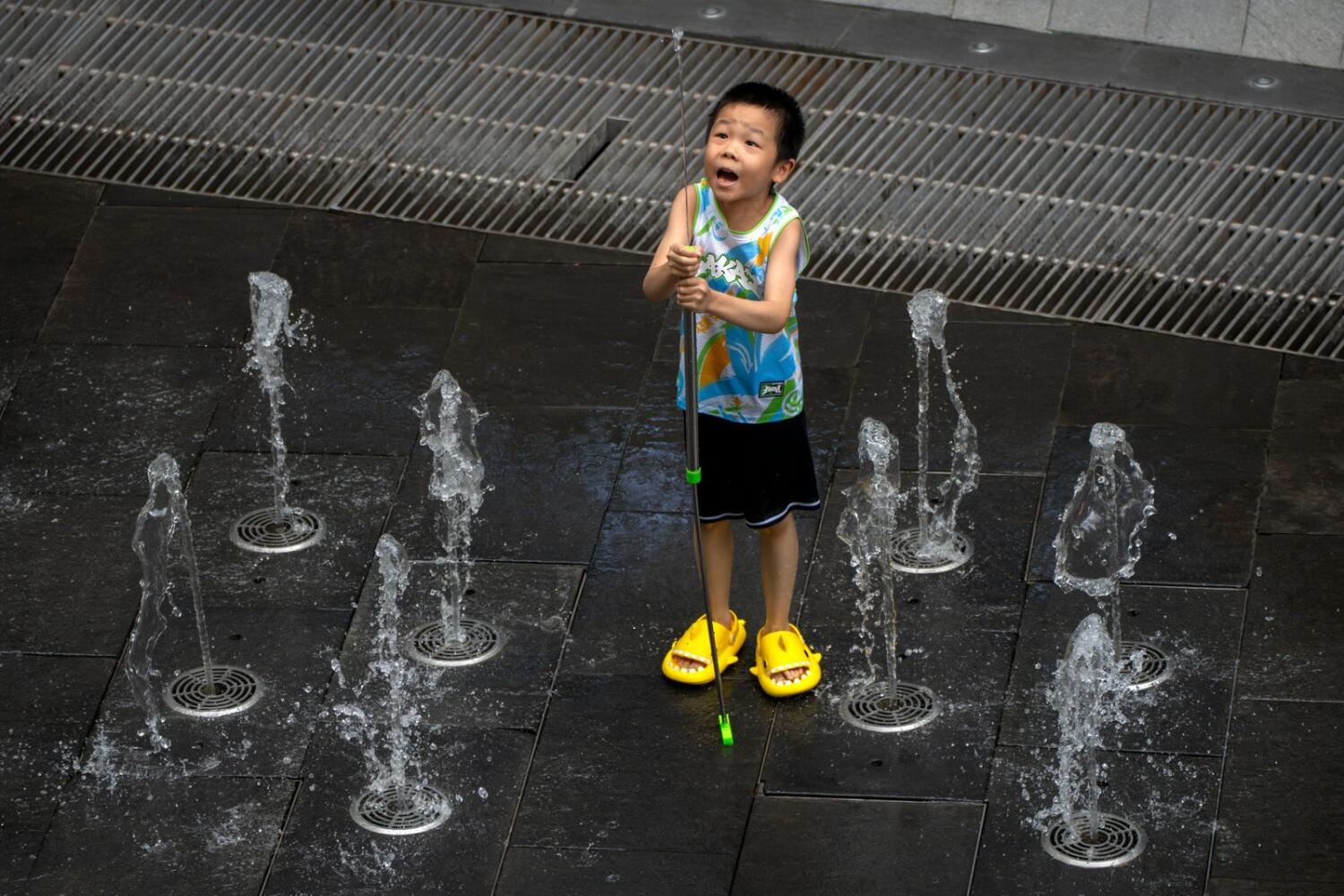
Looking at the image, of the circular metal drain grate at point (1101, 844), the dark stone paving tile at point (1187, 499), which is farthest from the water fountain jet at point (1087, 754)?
the dark stone paving tile at point (1187, 499)

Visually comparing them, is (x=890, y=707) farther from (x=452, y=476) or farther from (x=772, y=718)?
(x=452, y=476)

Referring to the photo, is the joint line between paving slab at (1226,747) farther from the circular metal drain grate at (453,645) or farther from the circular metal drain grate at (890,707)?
the circular metal drain grate at (453,645)

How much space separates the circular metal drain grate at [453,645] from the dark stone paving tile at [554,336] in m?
1.21

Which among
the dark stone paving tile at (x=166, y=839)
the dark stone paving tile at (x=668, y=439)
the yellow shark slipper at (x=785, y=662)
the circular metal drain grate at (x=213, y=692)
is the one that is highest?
the dark stone paving tile at (x=668, y=439)

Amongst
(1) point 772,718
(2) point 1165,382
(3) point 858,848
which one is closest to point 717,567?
(1) point 772,718

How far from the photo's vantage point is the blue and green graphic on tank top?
17.9 feet

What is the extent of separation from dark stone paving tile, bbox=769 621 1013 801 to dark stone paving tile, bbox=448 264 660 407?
5.10 ft

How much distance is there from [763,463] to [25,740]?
6.59 ft

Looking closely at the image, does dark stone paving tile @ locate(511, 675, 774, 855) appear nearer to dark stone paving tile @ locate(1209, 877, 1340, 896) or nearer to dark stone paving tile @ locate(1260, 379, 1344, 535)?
dark stone paving tile @ locate(1209, 877, 1340, 896)

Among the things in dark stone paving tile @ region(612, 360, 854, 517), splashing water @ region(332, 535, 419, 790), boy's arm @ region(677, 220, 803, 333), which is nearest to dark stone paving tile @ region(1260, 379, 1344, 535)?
dark stone paving tile @ region(612, 360, 854, 517)

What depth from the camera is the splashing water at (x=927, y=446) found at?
21.1 feet

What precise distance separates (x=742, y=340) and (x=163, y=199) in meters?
3.64

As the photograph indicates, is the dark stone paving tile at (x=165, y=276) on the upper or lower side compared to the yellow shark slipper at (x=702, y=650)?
upper

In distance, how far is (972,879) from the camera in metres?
5.15
